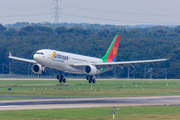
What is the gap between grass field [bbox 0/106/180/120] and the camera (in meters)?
42.2

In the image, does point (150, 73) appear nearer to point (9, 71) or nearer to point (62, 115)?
point (9, 71)

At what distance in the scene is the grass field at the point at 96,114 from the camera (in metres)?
42.2

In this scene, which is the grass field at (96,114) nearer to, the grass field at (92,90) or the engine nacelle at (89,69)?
the grass field at (92,90)

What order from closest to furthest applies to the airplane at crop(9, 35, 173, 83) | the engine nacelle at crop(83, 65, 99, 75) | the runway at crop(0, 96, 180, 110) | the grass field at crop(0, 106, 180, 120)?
the grass field at crop(0, 106, 180, 120) → the runway at crop(0, 96, 180, 110) → the airplane at crop(9, 35, 173, 83) → the engine nacelle at crop(83, 65, 99, 75)

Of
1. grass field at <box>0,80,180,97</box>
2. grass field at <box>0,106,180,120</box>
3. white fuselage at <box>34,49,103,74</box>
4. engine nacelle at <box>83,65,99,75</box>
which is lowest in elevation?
Answer: grass field at <box>0,106,180,120</box>

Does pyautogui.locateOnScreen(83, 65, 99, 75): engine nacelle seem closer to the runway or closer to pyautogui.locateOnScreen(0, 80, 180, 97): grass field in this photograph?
pyautogui.locateOnScreen(0, 80, 180, 97): grass field

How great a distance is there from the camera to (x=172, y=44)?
198 m

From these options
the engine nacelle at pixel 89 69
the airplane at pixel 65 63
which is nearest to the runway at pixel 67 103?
the airplane at pixel 65 63

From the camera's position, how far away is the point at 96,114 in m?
45.1

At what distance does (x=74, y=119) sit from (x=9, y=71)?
13044 cm

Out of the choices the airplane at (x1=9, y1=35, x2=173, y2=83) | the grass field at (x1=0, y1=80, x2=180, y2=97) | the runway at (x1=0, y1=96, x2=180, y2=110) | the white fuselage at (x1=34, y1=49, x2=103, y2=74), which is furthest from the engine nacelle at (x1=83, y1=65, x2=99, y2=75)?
the runway at (x1=0, y1=96, x2=180, y2=110)

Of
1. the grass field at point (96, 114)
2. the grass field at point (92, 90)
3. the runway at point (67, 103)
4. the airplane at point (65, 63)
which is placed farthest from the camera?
the grass field at point (92, 90)

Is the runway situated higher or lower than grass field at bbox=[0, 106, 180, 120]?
Result: higher

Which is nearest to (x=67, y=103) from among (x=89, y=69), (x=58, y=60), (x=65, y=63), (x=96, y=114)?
(x=96, y=114)
